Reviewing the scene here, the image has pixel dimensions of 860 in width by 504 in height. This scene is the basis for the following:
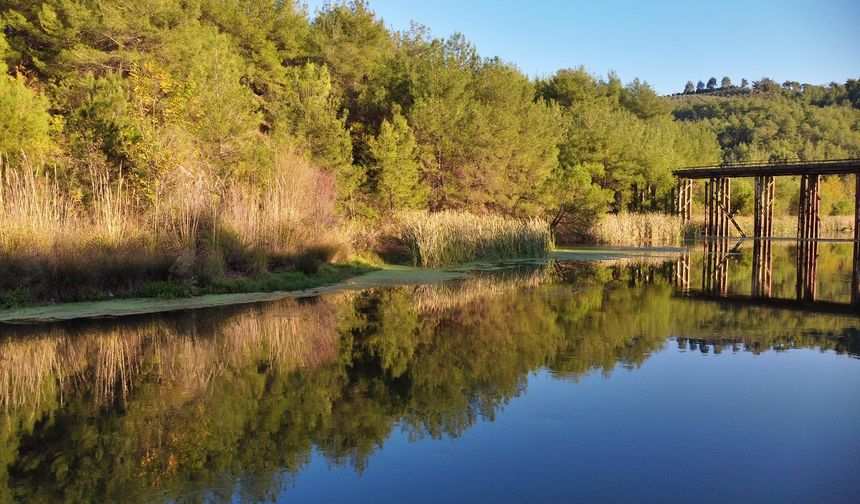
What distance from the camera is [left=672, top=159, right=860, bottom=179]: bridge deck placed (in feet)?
129

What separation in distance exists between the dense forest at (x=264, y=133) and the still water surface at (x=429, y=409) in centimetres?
539

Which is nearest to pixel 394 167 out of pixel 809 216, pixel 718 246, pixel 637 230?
pixel 637 230

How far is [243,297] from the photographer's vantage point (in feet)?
44.8

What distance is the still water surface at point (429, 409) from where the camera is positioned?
4.78m

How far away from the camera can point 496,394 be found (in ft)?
23.2

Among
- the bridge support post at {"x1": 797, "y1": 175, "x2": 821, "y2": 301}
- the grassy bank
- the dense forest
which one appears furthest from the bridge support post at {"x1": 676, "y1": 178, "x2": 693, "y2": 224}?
the grassy bank

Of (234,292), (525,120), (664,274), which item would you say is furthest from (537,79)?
(234,292)

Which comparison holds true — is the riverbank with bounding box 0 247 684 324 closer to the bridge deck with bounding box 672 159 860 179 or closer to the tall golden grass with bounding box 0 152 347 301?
the tall golden grass with bounding box 0 152 347 301

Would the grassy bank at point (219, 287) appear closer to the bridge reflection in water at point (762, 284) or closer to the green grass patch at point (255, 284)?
the green grass patch at point (255, 284)

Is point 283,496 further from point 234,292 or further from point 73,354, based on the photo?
point 234,292

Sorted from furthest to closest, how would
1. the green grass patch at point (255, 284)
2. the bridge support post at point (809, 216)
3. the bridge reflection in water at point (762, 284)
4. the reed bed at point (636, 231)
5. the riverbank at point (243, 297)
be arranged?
1. the reed bed at point (636, 231)
2. the bridge support post at point (809, 216)
3. the bridge reflection in water at point (762, 284)
4. the green grass patch at point (255, 284)
5. the riverbank at point (243, 297)

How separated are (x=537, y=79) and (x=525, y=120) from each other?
29070 millimetres

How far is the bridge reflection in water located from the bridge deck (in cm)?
1237

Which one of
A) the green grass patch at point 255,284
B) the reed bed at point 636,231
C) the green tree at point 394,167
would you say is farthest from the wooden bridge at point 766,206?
the green grass patch at point 255,284
